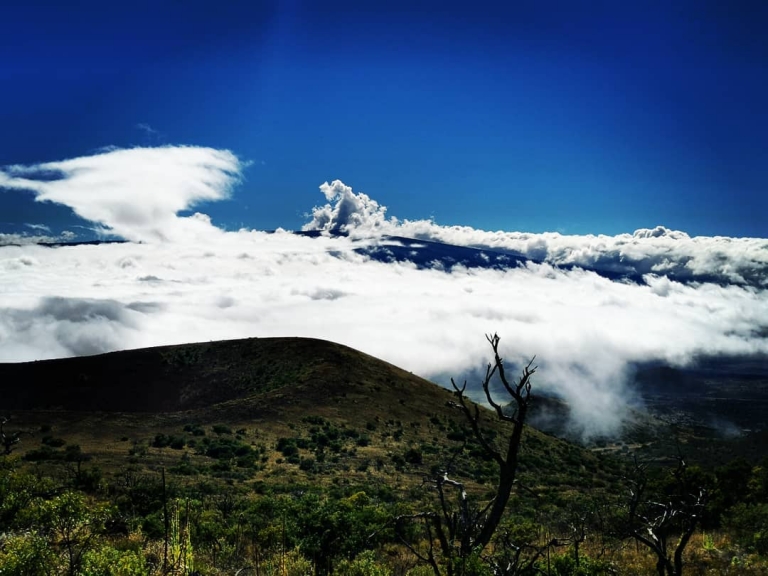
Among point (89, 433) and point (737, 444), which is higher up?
point (89, 433)

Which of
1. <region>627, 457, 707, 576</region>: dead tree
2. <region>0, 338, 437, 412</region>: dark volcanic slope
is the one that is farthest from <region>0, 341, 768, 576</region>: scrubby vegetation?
<region>0, 338, 437, 412</region>: dark volcanic slope

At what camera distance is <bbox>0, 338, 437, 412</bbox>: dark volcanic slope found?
7600cm

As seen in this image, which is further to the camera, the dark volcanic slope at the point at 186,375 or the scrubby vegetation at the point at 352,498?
the dark volcanic slope at the point at 186,375

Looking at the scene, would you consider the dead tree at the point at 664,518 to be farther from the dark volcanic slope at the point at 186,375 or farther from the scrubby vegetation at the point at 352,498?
the dark volcanic slope at the point at 186,375

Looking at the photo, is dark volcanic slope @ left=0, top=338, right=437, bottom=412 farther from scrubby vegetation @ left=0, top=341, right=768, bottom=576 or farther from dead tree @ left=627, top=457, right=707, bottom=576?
dead tree @ left=627, top=457, right=707, bottom=576

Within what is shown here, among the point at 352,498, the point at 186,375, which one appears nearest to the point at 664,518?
the point at 352,498

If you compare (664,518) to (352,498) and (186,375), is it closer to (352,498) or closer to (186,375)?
(352,498)

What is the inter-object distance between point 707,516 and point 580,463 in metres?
42.3

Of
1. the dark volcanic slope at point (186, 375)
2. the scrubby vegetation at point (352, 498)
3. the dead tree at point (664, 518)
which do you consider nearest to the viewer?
the dead tree at point (664, 518)

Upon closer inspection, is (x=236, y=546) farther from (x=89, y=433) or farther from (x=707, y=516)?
(x=89, y=433)

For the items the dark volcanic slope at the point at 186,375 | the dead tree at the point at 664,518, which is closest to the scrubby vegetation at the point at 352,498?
the dead tree at the point at 664,518

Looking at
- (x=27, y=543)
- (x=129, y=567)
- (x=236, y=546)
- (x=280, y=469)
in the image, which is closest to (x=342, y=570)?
(x=129, y=567)

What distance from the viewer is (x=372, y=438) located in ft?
183

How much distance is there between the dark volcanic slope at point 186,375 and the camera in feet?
249
